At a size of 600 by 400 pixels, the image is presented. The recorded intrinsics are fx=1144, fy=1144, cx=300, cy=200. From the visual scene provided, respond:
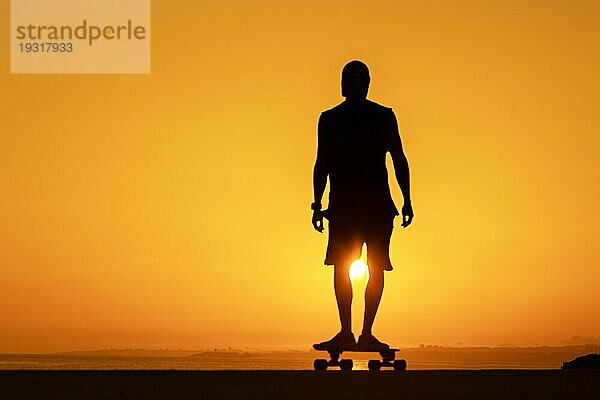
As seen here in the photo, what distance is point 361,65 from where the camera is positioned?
1245 cm

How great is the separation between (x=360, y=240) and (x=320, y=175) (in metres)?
0.85

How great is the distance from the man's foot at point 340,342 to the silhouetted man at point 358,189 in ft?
0.04

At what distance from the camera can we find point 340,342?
486 inches

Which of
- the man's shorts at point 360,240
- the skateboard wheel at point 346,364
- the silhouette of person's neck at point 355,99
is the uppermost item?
the silhouette of person's neck at point 355,99

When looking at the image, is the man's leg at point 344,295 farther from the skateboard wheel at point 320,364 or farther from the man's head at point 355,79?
the man's head at point 355,79

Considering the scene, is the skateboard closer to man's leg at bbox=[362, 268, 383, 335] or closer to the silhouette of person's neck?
man's leg at bbox=[362, 268, 383, 335]

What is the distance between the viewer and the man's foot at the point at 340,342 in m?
12.3

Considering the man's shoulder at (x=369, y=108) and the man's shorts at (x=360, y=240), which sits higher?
the man's shoulder at (x=369, y=108)
